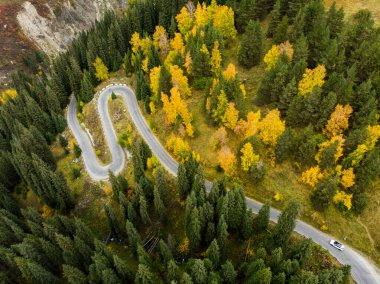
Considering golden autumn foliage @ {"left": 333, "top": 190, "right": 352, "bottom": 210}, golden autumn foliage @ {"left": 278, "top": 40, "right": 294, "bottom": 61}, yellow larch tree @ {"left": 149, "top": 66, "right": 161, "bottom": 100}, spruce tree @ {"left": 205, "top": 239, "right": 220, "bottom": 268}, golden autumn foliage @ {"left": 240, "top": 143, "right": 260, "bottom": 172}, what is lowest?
spruce tree @ {"left": 205, "top": 239, "right": 220, "bottom": 268}

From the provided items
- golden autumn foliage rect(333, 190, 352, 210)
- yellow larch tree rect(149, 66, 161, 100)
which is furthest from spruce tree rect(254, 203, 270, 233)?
yellow larch tree rect(149, 66, 161, 100)

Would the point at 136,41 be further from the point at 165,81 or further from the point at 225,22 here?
the point at 225,22

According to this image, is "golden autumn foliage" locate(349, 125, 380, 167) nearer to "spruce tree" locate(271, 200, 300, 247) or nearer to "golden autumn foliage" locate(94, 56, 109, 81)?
"spruce tree" locate(271, 200, 300, 247)

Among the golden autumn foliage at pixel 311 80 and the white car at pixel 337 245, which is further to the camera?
the golden autumn foliage at pixel 311 80

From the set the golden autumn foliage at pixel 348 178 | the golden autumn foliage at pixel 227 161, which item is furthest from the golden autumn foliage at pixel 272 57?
the golden autumn foliage at pixel 348 178

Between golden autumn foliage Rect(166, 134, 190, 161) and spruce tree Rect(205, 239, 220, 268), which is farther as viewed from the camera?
golden autumn foliage Rect(166, 134, 190, 161)

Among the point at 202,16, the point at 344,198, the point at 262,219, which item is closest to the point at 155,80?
the point at 202,16

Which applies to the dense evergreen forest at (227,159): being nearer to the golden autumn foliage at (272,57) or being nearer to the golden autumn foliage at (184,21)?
the golden autumn foliage at (272,57)

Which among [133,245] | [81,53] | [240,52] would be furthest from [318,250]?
[81,53]
